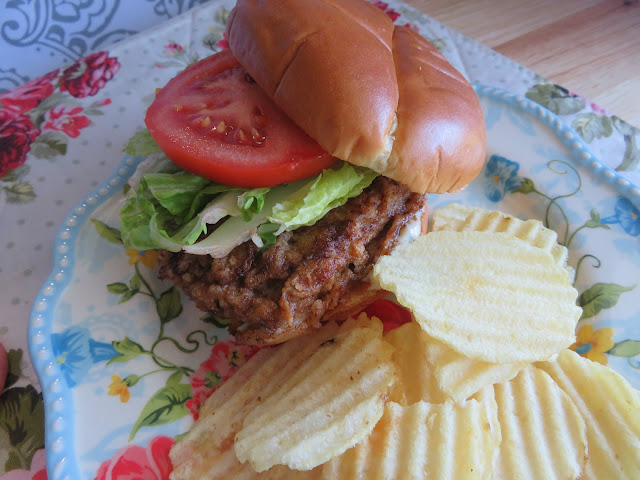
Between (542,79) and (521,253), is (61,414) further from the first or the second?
(542,79)

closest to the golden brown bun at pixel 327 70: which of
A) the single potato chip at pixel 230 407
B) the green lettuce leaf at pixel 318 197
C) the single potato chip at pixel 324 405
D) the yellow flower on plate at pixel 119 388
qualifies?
the green lettuce leaf at pixel 318 197

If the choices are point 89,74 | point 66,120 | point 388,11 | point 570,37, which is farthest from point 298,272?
point 570,37

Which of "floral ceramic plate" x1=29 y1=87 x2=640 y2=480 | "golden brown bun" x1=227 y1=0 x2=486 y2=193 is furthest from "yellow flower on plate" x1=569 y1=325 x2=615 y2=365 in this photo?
"golden brown bun" x1=227 y1=0 x2=486 y2=193

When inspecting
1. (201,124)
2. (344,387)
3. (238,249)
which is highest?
(201,124)

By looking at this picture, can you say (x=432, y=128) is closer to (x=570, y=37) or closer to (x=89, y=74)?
(x=89, y=74)

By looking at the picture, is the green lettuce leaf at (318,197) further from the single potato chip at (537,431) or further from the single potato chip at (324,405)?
the single potato chip at (537,431)

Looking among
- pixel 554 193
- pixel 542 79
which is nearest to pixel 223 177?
pixel 554 193
